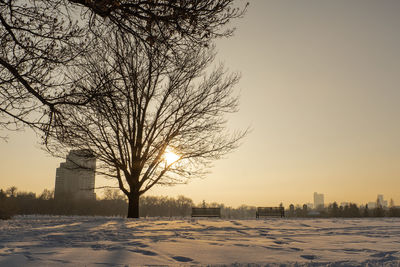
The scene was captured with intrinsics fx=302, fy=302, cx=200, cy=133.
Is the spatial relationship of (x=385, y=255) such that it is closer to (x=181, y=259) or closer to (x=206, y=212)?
(x=181, y=259)

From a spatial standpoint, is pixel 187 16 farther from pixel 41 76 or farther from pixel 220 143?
pixel 220 143

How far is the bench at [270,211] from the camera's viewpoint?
2191 cm

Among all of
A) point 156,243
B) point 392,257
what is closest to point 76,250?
point 156,243

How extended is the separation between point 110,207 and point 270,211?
82680 millimetres

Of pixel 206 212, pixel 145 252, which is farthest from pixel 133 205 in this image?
pixel 145 252

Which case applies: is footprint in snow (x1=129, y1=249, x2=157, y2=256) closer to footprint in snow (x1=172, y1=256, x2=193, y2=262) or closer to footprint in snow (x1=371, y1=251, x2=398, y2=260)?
footprint in snow (x1=172, y1=256, x2=193, y2=262)

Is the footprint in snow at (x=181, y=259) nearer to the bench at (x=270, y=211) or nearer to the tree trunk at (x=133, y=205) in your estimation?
the tree trunk at (x=133, y=205)

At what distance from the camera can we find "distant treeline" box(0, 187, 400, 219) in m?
24.0

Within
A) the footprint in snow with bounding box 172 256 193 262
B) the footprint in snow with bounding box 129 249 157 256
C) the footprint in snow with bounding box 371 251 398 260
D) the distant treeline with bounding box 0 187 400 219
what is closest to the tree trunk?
the distant treeline with bounding box 0 187 400 219

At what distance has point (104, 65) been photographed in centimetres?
1520

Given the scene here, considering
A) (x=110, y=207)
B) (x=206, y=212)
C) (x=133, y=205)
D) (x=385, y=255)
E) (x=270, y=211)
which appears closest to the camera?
(x=385, y=255)

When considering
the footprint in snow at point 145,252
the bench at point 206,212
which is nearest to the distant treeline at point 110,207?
the bench at point 206,212

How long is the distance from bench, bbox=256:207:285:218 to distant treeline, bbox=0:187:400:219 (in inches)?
146

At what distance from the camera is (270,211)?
22594 mm
